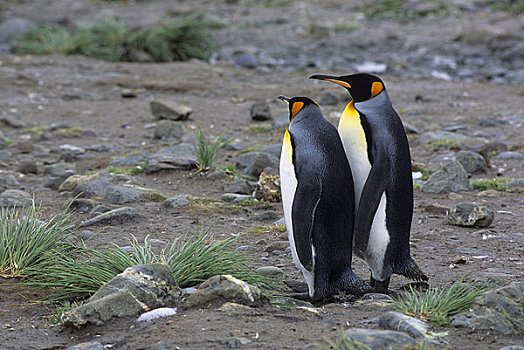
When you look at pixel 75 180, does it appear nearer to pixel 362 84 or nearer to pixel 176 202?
pixel 176 202

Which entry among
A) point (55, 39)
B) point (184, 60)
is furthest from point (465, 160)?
point (55, 39)

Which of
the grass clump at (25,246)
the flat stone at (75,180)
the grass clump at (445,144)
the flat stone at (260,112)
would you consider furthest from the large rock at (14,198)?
the grass clump at (445,144)

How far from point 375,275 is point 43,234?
6.50 feet

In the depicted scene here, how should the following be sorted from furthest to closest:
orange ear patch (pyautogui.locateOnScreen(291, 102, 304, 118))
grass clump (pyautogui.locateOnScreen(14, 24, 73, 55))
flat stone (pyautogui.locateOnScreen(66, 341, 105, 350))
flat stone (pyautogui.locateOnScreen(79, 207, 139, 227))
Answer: grass clump (pyautogui.locateOnScreen(14, 24, 73, 55))
flat stone (pyautogui.locateOnScreen(79, 207, 139, 227))
orange ear patch (pyautogui.locateOnScreen(291, 102, 304, 118))
flat stone (pyautogui.locateOnScreen(66, 341, 105, 350))

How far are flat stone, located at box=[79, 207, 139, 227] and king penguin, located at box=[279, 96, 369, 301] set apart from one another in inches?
72.4

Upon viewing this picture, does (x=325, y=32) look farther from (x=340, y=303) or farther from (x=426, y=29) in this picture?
(x=340, y=303)

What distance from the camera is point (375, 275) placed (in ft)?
12.6

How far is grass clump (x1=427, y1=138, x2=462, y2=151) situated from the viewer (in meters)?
7.36

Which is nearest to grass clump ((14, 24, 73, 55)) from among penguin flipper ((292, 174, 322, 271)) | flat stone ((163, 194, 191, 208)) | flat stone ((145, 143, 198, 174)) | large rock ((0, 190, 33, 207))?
flat stone ((145, 143, 198, 174))

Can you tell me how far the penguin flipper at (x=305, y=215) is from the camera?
3.60 m

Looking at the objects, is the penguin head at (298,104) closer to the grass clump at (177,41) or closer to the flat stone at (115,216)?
the flat stone at (115,216)

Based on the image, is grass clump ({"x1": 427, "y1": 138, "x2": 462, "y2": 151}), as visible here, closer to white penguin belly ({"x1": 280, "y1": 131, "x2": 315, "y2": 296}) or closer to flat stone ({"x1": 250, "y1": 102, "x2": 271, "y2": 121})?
flat stone ({"x1": 250, "y1": 102, "x2": 271, "y2": 121})

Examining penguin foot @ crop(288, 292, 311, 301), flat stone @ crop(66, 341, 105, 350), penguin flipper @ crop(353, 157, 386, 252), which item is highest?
penguin flipper @ crop(353, 157, 386, 252)

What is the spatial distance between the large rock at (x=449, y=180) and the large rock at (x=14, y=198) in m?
3.41
